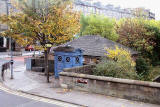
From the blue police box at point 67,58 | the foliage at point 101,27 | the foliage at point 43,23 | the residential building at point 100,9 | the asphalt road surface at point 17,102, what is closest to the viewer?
the asphalt road surface at point 17,102

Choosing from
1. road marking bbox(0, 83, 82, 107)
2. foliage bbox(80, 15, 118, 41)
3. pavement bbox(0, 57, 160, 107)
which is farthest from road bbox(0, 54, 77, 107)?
foliage bbox(80, 15, 118, 41)

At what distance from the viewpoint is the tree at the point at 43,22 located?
47.6ft

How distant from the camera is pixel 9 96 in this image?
34.5 ft

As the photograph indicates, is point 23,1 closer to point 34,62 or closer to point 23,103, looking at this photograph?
point 34,62

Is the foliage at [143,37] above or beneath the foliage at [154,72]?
above

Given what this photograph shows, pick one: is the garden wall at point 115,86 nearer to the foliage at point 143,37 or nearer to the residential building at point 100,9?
the foliage at point 143,37

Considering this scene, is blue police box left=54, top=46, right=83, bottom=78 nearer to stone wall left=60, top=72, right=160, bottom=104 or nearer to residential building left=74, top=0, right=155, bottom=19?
stone wall left=60, top=72, right=160, bottom=104

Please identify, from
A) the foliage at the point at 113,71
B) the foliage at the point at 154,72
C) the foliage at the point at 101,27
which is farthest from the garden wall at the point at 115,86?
the foliage at the point at 101,27

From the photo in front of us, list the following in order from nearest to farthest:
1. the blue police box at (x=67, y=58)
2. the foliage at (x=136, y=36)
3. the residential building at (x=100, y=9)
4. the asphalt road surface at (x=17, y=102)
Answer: the asphalt road surface at (x=17, y=102) → the blue police box at (x=67, y=58) → the foliage at (x=136, y=36) → the residential building at (x=100, y=9)

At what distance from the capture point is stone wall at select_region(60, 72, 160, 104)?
9117mm

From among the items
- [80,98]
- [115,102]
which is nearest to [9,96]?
[80,98]

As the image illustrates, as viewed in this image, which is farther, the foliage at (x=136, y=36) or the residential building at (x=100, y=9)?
the residential building at (x=100, y=9)

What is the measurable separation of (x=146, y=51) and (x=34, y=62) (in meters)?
13.4

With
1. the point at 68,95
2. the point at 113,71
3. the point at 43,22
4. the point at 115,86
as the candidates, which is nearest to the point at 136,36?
the point at 113,71
